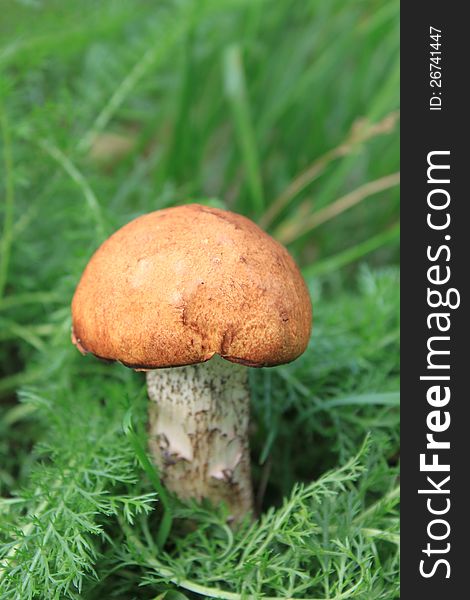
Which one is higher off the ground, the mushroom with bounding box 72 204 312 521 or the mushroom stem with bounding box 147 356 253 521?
the mushroom with bounding box 72 204 312 521

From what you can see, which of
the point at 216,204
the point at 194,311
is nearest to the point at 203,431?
the point at 194,311

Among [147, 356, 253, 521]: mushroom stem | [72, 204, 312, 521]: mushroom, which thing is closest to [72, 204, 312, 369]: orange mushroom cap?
[72, 204, 312, 521]: mushroom

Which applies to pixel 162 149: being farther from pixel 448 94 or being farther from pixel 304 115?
pixel 448 94

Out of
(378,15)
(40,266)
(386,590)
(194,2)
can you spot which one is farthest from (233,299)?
(378,15)

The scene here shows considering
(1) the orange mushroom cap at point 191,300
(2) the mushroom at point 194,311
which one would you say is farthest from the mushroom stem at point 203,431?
(1) the orange mushroom cap at point 191,300

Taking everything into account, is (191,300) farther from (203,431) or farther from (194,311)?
(203,431)

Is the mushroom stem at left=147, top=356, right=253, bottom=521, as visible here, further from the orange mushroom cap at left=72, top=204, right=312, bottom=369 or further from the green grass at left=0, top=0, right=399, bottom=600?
the orange mushroom cap at left=72, top=204, right=312, bottom=369
